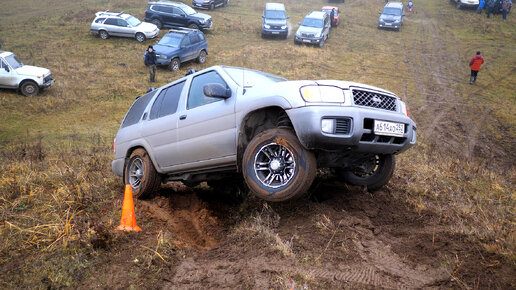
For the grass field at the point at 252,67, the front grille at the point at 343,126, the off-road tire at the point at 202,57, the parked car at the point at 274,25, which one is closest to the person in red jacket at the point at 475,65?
the grass field at the point at 252,67

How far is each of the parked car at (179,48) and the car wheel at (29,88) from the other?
17.5 feet

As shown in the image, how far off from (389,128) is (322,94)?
2.59 ft

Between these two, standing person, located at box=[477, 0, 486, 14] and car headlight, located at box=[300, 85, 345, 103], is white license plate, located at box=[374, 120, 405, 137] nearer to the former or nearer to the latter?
car headlight, located at box=[300, 85, 345, 103]

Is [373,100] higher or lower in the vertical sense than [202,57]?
higher

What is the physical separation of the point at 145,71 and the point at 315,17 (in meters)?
11.9

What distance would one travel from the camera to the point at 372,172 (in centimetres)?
508

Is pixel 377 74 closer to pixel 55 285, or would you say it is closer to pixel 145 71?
pixel 145 71

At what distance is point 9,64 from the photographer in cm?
1627

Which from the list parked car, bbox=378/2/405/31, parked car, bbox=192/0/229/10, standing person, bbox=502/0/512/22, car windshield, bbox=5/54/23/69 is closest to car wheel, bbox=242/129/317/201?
car windshield, bbox=5/54/23/69

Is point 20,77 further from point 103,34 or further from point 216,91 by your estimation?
point 216,91

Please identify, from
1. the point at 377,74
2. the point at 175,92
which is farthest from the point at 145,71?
the point at 175,92

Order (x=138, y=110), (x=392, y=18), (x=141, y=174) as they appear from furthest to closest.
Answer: (x=392, y=18) → (x=138, y=110) → (x=141, y=174)

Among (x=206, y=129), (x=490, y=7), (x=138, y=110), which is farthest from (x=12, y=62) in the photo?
(x=490, y=7)

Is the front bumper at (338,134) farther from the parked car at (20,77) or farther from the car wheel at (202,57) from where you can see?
the car wheel at (202,57)
